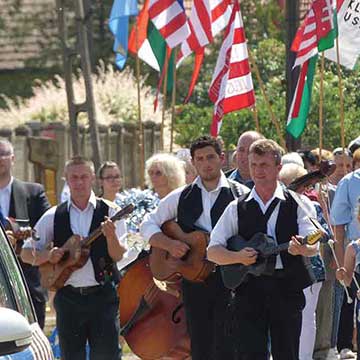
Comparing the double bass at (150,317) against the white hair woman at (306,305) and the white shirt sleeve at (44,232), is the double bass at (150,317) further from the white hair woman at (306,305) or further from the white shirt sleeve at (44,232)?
the white hair woman at (306,305)

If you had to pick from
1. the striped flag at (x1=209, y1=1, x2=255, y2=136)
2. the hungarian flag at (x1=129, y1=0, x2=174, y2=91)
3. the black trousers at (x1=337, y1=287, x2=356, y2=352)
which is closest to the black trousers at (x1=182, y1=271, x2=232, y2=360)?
the black trousers at (x1=337, y1=287, x2=356, y2=352)

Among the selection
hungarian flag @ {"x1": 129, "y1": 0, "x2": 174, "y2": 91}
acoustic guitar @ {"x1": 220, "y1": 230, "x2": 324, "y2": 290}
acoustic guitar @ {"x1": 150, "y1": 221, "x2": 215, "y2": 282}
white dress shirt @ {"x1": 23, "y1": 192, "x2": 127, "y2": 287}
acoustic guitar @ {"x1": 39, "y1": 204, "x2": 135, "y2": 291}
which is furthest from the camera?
hungarian flag @ {"x1": 129, "y1": 0, "x2": 174, "y2": 91}

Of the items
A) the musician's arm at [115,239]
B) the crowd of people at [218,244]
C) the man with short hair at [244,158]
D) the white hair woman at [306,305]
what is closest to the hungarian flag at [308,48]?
the crowd of people at [218,244]

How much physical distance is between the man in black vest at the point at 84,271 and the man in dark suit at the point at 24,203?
22.3 inches

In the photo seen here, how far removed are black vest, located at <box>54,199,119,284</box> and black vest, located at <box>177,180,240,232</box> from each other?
0.72m

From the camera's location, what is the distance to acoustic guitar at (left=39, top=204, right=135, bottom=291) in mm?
10281

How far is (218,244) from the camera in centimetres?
912

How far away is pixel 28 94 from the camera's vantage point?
106ft

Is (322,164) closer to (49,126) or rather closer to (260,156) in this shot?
(260,156)

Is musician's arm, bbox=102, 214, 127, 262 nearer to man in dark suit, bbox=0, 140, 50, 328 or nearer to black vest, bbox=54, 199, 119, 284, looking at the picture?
black vest, bbox=54, 199, 119, 284

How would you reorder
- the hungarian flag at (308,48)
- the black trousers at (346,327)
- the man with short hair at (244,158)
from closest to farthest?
the man with short hair at (244,158), the black trousers at (346,327), the hungarian flag at (308,48)

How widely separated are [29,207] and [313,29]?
366 cm

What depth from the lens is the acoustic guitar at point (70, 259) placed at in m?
10.3

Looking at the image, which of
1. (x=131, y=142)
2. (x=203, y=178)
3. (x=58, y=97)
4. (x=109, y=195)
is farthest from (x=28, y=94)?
(x=203, y=178)
